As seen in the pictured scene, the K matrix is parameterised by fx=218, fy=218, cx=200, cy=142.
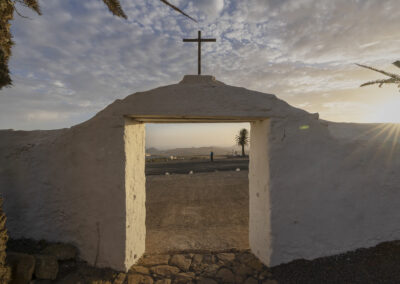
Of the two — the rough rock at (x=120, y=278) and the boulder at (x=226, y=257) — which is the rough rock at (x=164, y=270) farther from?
the boulder at (x=226, y=257)

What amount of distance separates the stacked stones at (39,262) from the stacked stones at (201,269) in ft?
3.66

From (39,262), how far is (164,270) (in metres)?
1.94

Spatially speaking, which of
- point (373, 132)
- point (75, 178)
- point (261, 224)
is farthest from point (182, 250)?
point (373, 132)

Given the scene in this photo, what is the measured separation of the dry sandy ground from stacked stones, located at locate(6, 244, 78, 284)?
66.5 inches

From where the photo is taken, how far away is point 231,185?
11.6 m

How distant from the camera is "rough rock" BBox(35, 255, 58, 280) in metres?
3.22

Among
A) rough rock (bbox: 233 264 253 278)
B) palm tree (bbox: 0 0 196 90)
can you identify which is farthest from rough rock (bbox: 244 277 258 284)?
palm tree (bbox: 0 0 196 90)

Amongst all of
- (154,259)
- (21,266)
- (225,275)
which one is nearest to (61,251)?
(21,266)

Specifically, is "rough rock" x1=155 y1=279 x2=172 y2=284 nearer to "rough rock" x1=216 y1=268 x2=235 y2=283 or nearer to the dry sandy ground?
"rough rock" x1=216 y1=268 x2=235 y2=283


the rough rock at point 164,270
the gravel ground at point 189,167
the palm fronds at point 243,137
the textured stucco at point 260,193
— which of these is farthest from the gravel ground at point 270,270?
the palm fronds at point 243,137

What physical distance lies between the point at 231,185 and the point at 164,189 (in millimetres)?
3532

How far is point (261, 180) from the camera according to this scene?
416cm

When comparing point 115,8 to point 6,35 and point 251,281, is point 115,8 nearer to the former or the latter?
point 6,35

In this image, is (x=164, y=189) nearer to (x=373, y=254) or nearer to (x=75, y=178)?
(x=75, y=178)
